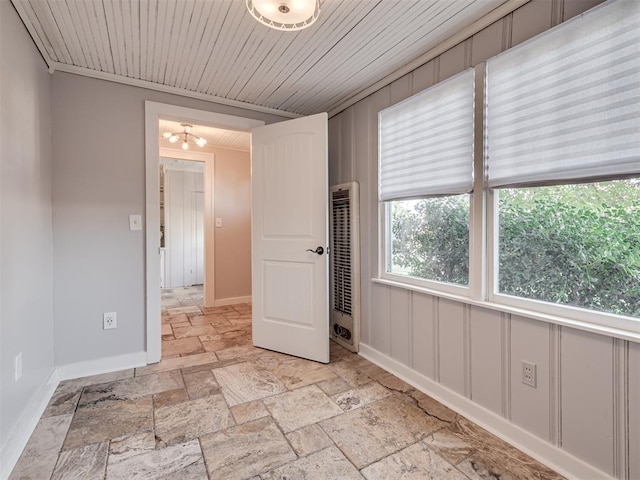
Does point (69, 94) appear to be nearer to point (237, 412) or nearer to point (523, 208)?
point (237, 412)

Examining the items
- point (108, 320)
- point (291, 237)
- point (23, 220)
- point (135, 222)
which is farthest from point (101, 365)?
point (291, 237)

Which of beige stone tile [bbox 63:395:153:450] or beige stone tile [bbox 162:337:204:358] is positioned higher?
beige stone tile [bbox 162:337:204:358]

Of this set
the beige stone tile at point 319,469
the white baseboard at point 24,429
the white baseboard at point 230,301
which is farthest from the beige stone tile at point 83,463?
the white baseboard at point 230,301

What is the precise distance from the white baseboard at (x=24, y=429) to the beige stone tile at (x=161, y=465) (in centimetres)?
41

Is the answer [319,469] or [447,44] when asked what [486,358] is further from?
[447,44]

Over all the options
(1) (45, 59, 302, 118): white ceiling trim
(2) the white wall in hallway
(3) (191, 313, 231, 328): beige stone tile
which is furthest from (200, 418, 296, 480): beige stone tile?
(2) the white wall in hallway

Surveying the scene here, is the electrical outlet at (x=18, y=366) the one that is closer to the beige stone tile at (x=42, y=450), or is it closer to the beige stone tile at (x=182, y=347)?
the beige stone tile at (x=42, y=450)

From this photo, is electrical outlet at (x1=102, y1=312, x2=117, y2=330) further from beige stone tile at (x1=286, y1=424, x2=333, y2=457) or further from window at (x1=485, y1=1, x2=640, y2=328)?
window at (x1=485, y1=1, x2=640, y2=328)

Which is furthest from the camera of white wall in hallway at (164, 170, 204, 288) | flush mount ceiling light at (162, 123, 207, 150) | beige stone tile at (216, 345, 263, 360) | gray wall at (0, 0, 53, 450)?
white wall in hallway at (164, 170, 204, 288)

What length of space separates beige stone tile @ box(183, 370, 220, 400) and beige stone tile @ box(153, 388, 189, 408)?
0.12 feet

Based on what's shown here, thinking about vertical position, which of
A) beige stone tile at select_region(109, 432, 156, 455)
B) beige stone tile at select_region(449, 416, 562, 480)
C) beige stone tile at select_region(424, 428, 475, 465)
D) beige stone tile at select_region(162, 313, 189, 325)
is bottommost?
beige stone tile at select_region(449, 416, 562, 480)

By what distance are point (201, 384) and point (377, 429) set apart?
4.04 ft

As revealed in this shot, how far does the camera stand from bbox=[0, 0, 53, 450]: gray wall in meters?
1.44

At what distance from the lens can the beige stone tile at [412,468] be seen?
1349 mm
